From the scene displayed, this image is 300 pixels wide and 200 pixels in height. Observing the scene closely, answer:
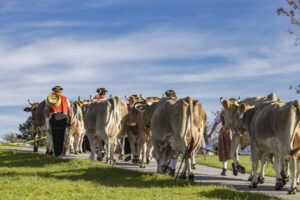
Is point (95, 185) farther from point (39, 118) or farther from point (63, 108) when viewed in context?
point (39, 118)

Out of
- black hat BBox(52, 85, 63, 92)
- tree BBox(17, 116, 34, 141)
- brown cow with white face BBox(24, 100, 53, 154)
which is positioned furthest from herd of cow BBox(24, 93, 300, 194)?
tree BBox(17, 116, 34, 141)

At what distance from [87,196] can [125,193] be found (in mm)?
910

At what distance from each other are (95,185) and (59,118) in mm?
6962

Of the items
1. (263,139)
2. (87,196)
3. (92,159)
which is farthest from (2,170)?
(263,139)

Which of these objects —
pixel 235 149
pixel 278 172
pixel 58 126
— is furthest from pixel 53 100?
pixel 278 172

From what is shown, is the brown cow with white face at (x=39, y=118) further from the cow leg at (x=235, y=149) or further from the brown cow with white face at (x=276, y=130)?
the brown cow with white face at (x=276, y=130)

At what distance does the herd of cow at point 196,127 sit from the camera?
1060 cm

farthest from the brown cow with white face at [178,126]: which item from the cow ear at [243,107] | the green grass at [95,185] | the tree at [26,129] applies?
the tree at [26,129]

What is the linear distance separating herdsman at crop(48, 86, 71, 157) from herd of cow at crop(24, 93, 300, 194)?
1.11 m

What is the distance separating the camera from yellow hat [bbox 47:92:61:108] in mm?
17656

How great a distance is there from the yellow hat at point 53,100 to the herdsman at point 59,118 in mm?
40

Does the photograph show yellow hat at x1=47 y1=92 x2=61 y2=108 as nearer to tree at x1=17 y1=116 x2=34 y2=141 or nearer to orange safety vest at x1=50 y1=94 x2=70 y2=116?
orange safety vest at x1=50 y1=94 x2=70 y2=116

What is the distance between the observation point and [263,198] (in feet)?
31.1

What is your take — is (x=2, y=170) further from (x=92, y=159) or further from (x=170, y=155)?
(x=170, y=155)
